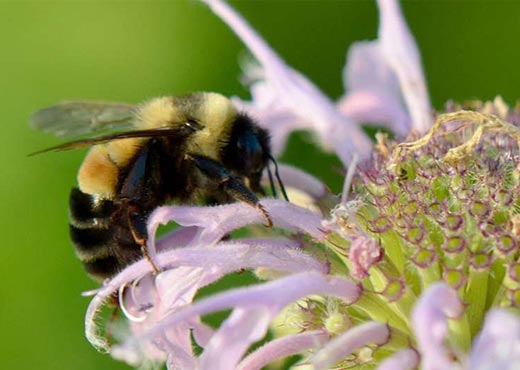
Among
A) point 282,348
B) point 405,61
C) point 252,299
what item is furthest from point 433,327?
point 405,61

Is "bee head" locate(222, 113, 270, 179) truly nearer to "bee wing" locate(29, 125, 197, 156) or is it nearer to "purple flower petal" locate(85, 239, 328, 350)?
"bee wing" locate(29, 125, 197, 156)

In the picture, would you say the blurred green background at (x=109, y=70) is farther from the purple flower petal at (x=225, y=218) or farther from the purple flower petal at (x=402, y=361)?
the purple flower petal at (x=402, y=361)

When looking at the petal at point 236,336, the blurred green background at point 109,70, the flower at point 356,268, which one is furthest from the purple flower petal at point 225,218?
the blurred green background at point 109,70

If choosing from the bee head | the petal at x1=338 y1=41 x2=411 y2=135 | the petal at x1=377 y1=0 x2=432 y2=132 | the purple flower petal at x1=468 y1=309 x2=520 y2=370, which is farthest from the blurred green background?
the purple flower petal at x1=468 y1=309 x2=520 y2=370

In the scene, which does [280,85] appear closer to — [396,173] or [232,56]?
[396,173]

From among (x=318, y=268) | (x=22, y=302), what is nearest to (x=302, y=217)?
(x=318, y=268)
